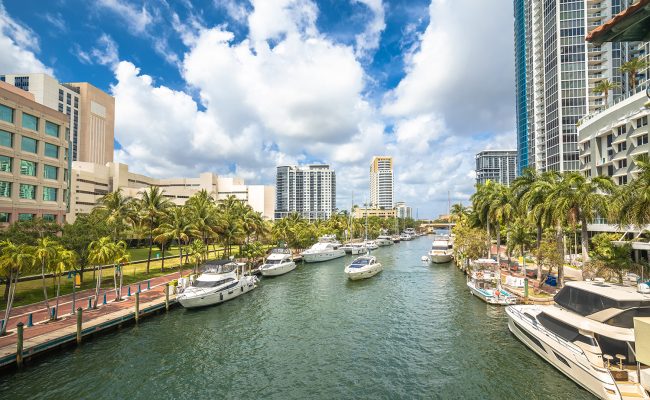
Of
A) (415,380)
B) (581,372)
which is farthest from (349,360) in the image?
(581,372)

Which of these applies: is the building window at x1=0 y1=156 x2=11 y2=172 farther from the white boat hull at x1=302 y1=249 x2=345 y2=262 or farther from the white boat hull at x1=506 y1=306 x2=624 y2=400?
the white boat hull at x1=506 y1=306 x2=624 y2=400

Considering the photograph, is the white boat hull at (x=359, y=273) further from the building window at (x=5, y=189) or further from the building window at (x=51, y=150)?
the building window at (x=51, y=150)

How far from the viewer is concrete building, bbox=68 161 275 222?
103 meters

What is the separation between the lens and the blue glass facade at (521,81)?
4993 inches

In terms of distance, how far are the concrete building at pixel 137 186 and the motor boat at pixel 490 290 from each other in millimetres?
66785

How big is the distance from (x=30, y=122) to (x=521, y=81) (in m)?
151

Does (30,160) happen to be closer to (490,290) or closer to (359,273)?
(359,273)

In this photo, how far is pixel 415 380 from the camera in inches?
735

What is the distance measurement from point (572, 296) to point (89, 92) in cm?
20885

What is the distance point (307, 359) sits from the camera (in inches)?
845

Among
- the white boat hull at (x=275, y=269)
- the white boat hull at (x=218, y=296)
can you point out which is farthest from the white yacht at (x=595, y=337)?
the white boat hull at (x=275, y=269)

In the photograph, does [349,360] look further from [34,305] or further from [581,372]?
[34,305]

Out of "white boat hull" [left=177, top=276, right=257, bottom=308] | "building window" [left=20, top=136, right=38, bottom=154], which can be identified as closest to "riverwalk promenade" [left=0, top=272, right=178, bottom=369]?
"white boat hull" [left=177, top=276, right=257, bottom=308]

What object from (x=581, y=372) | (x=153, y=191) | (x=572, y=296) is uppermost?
(x=153, y=191)
